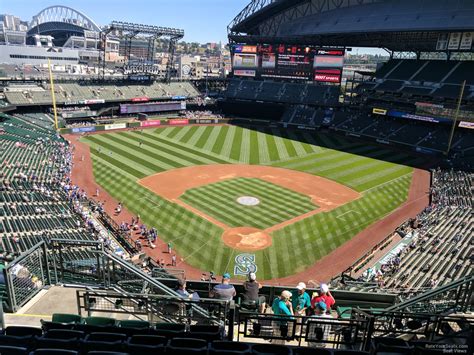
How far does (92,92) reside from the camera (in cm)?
7450

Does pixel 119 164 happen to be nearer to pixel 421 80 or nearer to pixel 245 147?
pixel 245 147

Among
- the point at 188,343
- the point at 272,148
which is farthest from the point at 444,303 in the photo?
the point at 272,148

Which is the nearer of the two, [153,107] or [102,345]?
[102,345]

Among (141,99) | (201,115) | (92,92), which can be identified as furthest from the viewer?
(201,115)

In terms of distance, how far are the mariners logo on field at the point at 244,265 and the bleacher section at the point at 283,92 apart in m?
56.9

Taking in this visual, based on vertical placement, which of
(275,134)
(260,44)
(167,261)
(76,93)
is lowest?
(167,261)

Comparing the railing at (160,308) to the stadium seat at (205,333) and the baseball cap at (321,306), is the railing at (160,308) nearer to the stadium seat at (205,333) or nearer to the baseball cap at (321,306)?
the stadium seat at (205,333)

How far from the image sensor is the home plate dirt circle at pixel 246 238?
27.8 meters

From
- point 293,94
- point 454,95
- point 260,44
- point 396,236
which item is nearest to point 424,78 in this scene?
point 454,95

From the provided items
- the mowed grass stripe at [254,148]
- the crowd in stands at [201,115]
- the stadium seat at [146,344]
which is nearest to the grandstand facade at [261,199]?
the stadium seat at [146,344]

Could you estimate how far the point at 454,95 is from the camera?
57.3 metres

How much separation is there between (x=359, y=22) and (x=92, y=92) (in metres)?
56.6

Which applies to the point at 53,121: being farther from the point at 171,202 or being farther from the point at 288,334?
the point at 288,334

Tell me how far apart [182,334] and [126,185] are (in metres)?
33.8
